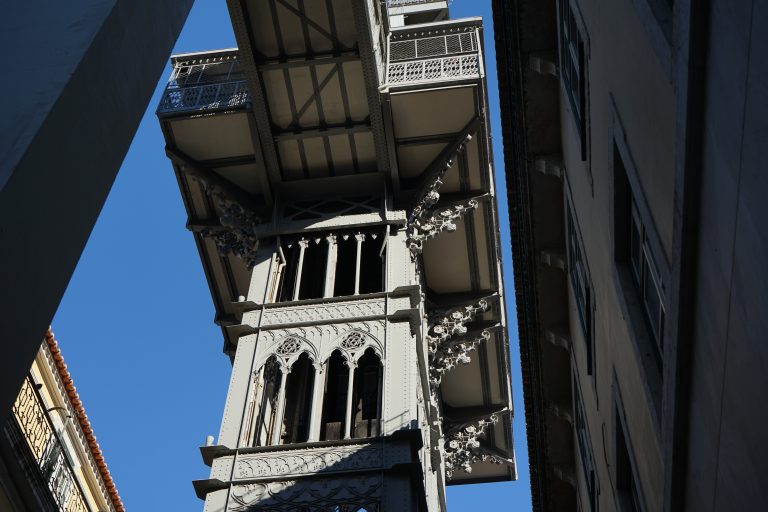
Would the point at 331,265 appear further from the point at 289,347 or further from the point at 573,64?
the point at 573,64

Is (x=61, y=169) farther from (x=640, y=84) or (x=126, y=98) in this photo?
(x=640, y=84)

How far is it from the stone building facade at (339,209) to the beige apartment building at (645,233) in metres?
3.62

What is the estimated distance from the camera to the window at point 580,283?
39.2ft

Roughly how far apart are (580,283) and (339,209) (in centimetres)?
818

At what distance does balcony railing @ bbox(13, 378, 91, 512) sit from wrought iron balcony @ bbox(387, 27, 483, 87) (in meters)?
9.51

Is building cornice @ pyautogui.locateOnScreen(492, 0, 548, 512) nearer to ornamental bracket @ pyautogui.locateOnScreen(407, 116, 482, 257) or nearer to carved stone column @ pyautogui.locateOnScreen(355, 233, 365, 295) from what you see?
carved stone column @ pyautogui.locateOnScreen(355, 233, 365, 295)

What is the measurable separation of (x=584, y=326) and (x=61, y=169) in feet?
31.1

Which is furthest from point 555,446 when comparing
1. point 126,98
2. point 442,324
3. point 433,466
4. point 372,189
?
point 126,98

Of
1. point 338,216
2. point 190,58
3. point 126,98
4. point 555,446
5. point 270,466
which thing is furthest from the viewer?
Answer: point 190,58

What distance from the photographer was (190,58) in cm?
2134

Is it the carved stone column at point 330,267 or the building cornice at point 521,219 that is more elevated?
the carved stone column at point 330,267

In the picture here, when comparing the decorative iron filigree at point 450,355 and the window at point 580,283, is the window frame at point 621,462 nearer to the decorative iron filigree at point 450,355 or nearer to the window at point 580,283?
the window at point 580,283

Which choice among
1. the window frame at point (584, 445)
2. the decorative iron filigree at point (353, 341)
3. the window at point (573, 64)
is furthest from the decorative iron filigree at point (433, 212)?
the window at point (573, 64)

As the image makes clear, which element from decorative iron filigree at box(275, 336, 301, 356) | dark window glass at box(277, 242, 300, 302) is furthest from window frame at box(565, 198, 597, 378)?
dark window glass at box(277, 242, 300, 302)
